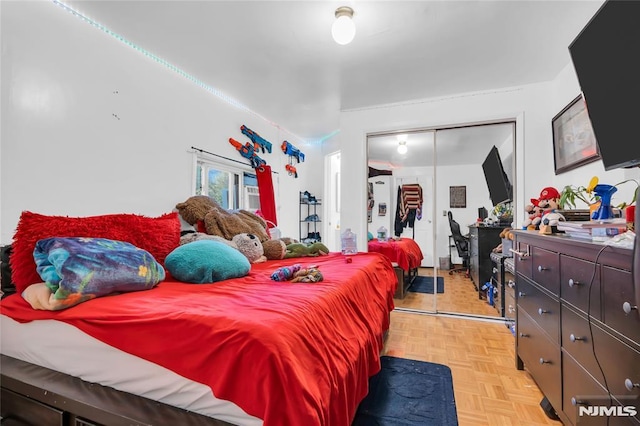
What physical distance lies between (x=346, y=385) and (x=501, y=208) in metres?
3.08

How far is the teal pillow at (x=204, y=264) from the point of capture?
171 centimetres

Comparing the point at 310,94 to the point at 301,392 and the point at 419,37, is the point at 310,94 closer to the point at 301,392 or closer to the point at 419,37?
the point at 419,37

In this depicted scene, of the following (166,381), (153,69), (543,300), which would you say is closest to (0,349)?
(166,381)

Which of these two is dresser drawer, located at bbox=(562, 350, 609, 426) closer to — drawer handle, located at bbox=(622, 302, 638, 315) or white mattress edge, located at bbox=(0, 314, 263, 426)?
drawer handle, located at bbox=(622, 302, 638, 315)

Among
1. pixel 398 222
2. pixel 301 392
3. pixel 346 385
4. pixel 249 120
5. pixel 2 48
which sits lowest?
pixel 346 385

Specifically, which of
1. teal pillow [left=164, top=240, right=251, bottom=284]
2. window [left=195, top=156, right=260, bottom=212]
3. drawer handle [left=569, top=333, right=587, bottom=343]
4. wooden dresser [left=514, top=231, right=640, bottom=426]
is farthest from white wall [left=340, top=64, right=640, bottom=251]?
teal pillow [left=164, top=240, right=251, bottom=284]

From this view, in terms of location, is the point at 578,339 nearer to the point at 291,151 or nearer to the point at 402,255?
the point at 402,255

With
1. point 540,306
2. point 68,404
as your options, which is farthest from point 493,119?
point 68,404

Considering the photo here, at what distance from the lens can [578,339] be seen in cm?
123

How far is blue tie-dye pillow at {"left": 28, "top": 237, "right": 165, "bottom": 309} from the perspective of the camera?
1223mm

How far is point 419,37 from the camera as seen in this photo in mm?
2221

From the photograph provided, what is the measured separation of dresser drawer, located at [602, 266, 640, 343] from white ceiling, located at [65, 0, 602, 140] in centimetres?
179

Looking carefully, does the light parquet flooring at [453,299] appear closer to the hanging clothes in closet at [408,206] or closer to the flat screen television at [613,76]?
the hanging clothes in closet at [408,206]

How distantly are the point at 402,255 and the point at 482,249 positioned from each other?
3.01ft
